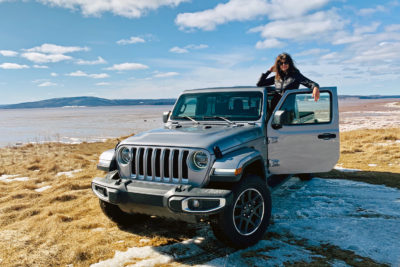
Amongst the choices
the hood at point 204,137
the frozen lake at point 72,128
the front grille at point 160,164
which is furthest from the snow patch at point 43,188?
the frozen lake at point 72,128

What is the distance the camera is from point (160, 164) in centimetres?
387

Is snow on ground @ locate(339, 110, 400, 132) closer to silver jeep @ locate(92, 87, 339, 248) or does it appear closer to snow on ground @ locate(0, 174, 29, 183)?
silver jeep @ locate(92, 87, 339, 248)

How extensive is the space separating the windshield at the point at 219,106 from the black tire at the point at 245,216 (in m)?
1.30

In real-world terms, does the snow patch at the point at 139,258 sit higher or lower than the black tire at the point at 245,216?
lower

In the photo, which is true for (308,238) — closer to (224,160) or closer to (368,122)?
(224,160)

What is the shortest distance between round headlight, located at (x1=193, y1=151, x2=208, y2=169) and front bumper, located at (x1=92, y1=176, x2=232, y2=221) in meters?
0.28

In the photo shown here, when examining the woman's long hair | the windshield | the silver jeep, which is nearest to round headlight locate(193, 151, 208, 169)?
the silver jeep

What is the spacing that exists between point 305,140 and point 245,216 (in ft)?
5.62

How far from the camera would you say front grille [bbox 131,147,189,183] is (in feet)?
12.5

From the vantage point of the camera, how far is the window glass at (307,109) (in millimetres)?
5152

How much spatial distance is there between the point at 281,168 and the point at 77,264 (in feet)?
10.1

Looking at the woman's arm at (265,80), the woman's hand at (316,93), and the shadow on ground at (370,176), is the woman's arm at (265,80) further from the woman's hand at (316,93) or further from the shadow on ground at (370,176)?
the shadow on ground at (370,176)

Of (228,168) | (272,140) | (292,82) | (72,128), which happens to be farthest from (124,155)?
(72,128)

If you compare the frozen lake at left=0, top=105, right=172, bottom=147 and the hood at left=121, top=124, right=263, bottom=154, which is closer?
the hood at left=121, top=124, right=263, bottom=154
